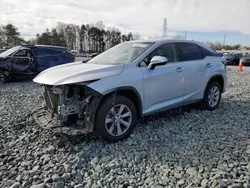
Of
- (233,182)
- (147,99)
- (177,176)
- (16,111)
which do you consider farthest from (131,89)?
(16,111)

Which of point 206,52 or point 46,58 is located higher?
point 206,52

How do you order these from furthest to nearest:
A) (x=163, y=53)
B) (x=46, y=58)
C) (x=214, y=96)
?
(x=46, y=58) → (x=214, y=96) → (x=163, y=53)

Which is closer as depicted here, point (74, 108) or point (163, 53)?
point (74, 108)

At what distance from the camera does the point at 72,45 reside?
2283 inches

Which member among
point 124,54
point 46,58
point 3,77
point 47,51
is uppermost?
point 47,51

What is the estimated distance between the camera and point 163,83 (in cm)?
447

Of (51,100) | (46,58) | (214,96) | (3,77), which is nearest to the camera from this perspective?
(51,100)

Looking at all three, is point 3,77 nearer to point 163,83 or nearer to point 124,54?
point 124,54

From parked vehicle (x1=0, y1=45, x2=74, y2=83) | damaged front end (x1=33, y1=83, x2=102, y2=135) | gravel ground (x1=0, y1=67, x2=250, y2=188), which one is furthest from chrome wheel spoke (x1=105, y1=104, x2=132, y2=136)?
parked vehicle (x1=0, y1=45, x2=74, y2=83)

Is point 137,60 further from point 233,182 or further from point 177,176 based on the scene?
point 233,182

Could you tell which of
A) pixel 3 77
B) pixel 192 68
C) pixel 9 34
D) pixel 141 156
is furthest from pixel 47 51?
pixel 9 34

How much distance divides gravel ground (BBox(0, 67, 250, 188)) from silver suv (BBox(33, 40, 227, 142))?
0.36 meters

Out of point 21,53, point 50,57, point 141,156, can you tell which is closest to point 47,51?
point 50,57

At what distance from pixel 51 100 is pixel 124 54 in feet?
5.16
